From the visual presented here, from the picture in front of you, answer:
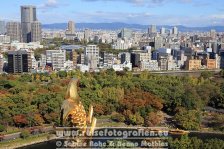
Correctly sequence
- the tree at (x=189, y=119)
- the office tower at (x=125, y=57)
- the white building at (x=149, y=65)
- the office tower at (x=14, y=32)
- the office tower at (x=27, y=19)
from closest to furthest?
the tree at (x=189, y=119) → the white building at (x=149, y=65) → the office tower at (x=125, y=57) → the office tower at (x=27, y=19) → the office tower at (x=14, y=32)

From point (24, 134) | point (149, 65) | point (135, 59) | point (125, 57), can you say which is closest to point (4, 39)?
point (125, 57)

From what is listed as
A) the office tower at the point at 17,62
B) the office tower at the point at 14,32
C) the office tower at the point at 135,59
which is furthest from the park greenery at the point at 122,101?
the office tower at the point at 14,32

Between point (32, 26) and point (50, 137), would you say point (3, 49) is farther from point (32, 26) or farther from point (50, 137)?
point (50, 137)

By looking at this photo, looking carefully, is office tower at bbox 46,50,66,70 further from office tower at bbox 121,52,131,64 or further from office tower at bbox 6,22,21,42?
office tower at bbox 6,22,21,42

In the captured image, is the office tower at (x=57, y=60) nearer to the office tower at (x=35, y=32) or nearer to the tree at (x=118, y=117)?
the tree at (x=118, y=117)

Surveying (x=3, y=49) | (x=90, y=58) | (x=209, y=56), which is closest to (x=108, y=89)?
(x=90, y=58)

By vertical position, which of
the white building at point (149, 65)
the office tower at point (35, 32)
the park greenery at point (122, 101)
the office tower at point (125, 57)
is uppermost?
the office tower at point (35, 32)

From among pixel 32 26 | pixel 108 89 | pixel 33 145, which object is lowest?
pixel 33 145
